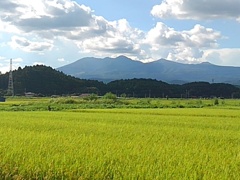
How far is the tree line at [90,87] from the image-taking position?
282 feet

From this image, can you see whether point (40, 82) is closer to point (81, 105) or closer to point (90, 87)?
point (90, 87)

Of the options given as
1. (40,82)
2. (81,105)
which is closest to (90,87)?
(40,82)

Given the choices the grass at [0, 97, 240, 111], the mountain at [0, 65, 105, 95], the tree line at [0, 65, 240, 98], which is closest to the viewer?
the grass at [0, 97, 240, 111]

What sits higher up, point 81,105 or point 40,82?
point 40,82

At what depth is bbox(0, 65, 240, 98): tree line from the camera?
86.0 meters

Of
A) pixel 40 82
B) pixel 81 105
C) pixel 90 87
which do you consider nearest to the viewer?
pixel 81 105

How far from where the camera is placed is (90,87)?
96.7 meters

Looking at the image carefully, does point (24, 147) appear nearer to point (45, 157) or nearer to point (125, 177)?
point (45, 157)

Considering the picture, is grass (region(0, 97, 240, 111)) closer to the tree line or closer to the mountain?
the mountain

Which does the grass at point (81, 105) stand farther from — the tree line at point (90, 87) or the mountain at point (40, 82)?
the tree line at point (90, 87)

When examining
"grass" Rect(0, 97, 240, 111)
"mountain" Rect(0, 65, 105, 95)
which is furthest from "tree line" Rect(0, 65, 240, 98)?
"grass" Rect(0, 97, 240, 111)

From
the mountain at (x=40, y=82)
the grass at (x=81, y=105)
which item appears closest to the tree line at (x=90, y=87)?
the mountain at (x=40, y=82)

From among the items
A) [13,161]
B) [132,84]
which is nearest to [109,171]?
[13,161]

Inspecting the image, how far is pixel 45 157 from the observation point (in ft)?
22.7
